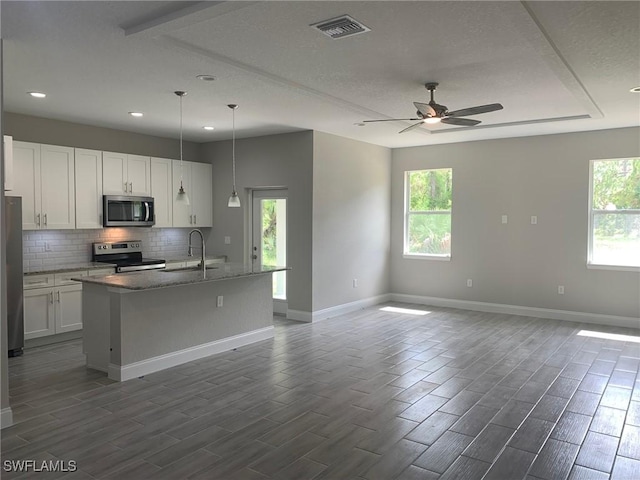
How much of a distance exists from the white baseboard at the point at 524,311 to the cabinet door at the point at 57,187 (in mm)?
5262

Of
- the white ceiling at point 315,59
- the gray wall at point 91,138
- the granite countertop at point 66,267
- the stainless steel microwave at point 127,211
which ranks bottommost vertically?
the granite countertop at point 66,267

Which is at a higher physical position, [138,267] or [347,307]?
[138,267]

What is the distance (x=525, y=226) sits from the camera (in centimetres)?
725

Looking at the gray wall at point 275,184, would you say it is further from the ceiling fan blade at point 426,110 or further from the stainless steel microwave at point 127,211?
the ceiling fan blade at point 426,110

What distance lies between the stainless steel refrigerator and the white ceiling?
118 centimetres

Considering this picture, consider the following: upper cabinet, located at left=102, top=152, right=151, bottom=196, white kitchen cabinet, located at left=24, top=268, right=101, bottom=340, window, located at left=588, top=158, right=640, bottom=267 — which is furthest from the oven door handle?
window, located at left=588, top=158, right=640, bottom=267

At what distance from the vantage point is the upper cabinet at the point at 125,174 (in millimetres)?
6322

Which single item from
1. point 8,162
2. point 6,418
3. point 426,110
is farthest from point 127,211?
point 426,110

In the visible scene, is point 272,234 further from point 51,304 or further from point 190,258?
point 51,304

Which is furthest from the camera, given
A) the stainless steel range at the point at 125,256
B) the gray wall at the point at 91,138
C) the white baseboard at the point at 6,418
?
the stainless steel range at the point at 125,256

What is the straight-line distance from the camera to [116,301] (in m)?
4.33

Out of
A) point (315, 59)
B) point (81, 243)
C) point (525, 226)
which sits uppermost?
point (315, 59)

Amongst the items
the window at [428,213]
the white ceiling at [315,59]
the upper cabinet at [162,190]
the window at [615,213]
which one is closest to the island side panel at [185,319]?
the white ceiling at [315,59]

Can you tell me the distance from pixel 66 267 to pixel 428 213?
553 cm
